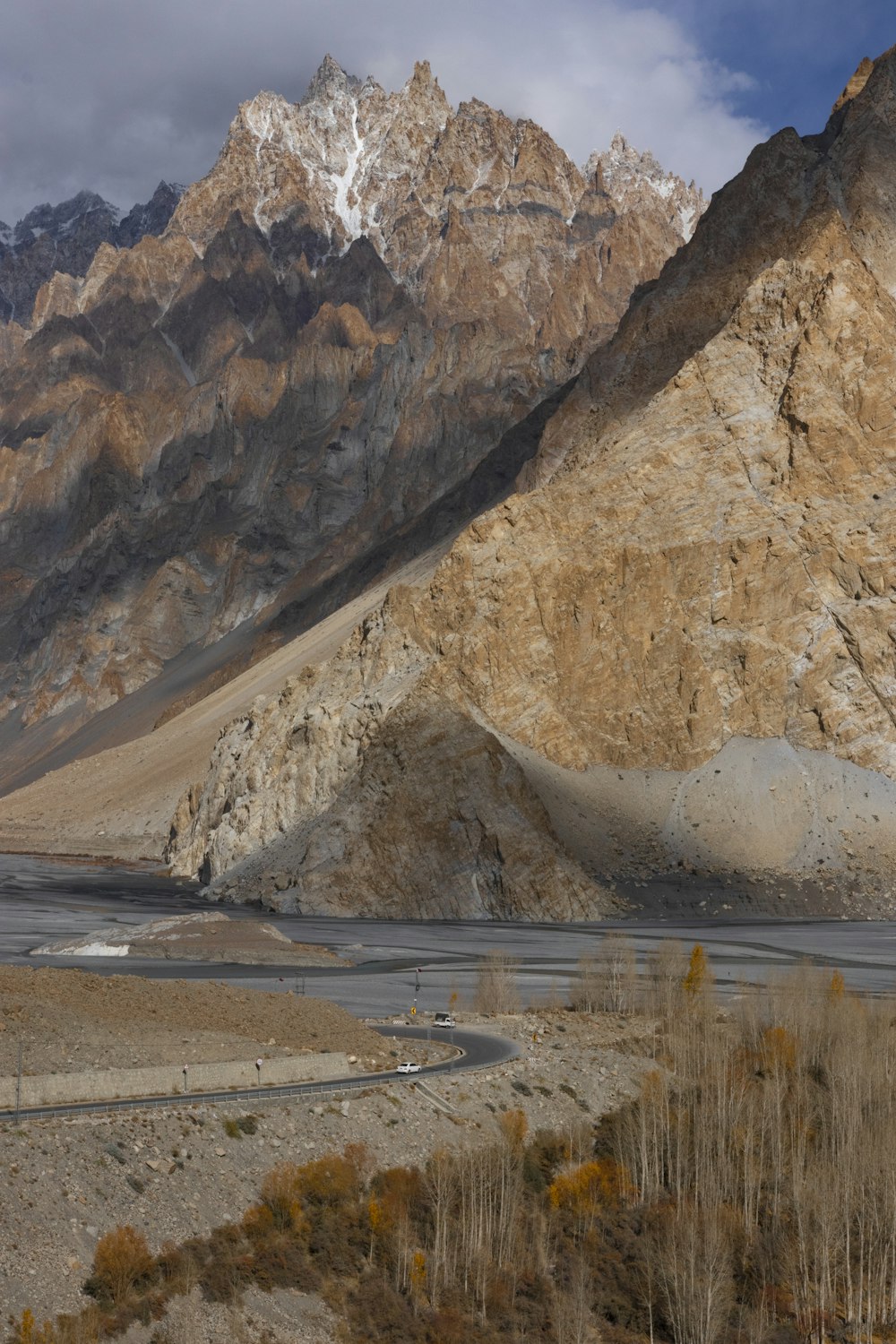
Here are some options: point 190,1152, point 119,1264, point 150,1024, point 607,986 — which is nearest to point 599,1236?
point 190,1152

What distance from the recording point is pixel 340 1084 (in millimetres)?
37844

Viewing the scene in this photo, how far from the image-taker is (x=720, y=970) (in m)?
66.5

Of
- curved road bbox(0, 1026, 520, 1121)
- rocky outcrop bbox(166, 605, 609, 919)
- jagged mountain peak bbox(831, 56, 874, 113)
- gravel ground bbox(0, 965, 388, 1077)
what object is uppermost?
jagged mountain peak bbox(831, 56, 874, 113)

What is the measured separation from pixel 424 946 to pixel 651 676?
4034cm

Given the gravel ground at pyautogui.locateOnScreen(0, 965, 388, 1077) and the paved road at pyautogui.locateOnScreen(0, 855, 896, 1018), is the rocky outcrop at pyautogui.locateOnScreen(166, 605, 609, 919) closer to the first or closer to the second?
the paved road at pyautogui.locateOnScreen(0, 855, 896, 1018)

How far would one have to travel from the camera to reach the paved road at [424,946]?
59.9 metres

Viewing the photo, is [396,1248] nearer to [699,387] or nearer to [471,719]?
[471,719]

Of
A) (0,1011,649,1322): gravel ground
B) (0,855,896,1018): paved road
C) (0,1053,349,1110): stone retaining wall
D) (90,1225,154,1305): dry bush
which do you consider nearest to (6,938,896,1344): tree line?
(90,1225,154,1305): dry bush

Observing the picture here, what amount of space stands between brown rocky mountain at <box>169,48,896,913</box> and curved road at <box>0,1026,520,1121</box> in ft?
149

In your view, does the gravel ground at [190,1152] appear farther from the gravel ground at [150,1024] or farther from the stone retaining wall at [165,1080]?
the gravel ground at [150,1024]

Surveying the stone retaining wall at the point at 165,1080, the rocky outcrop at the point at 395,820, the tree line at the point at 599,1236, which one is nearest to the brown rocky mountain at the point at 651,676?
the rocky outcrop at the point at 395,820

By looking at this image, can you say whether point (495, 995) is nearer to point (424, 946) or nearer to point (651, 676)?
point (424, 946)

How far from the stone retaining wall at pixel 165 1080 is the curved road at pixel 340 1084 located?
0.84 ft

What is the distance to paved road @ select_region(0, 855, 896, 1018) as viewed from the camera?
59875mm
